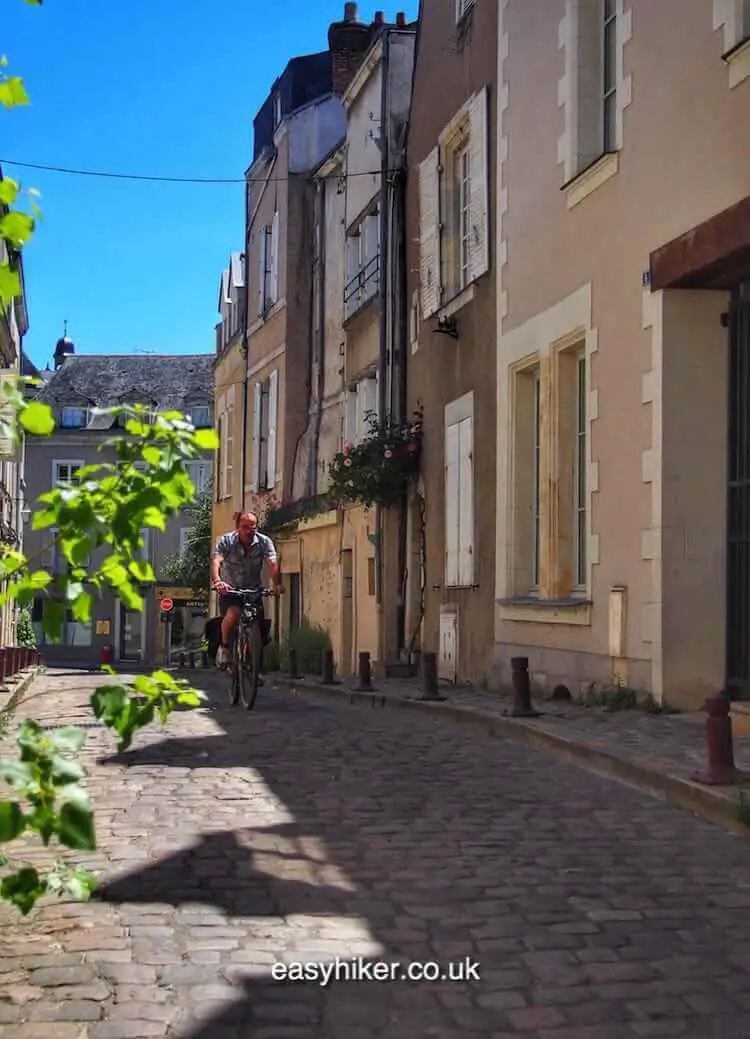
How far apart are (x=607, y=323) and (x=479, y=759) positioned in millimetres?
3938

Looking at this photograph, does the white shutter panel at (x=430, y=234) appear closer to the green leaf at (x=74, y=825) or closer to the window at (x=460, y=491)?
the window at (x=460, y=491)

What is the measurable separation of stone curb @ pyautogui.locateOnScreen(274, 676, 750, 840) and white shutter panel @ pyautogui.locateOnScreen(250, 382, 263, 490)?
1535 centimetres

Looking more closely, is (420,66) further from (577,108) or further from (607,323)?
(607,323)

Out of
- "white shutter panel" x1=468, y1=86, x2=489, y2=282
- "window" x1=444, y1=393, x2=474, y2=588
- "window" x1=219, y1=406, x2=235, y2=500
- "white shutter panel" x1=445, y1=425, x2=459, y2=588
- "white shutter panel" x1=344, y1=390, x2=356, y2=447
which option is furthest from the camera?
"window" x1=219, y1=406, x2=235, y2=500

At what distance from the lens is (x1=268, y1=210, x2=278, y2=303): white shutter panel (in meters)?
27.0

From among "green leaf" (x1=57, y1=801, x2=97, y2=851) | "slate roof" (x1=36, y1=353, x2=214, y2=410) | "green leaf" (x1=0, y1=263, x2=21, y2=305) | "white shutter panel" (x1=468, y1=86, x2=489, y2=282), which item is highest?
"slate roof" (x1=36, y1=353, x2=214, y2=410)

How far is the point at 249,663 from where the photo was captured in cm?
1134

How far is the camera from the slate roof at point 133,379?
208 feet

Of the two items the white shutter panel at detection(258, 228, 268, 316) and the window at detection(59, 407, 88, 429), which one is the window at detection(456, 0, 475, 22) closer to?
the white shutter panel at detection(258, 228, 268, 316)

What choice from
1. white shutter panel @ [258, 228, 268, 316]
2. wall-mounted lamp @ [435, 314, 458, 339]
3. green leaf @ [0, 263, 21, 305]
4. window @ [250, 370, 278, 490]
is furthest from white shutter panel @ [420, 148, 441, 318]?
green leaf @ [0, 263, 21, 305]

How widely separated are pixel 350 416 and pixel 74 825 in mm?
19049

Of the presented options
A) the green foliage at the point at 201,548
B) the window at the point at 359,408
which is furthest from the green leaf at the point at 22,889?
the green foliage at the point at 201,548

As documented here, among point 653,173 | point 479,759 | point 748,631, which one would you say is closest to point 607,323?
point 653,173

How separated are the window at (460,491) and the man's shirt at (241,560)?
10.5 feet
